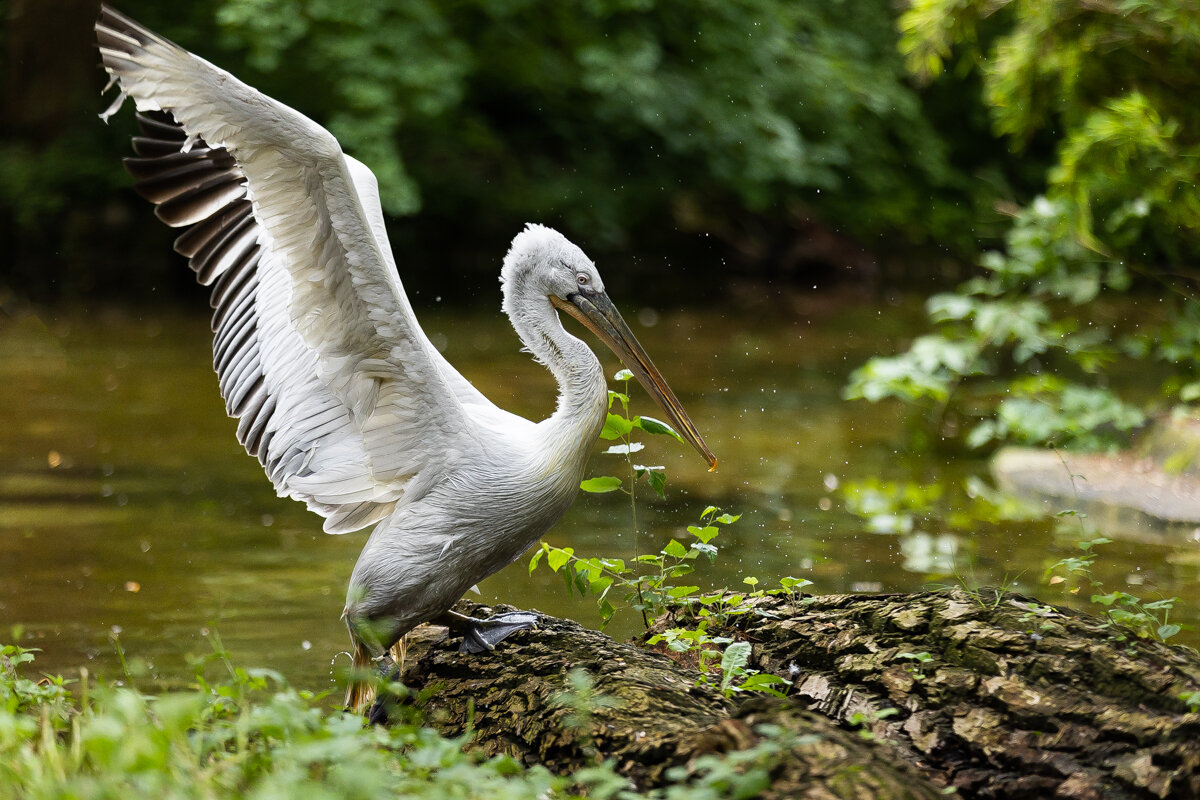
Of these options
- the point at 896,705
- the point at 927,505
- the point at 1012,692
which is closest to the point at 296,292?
the point at 896,705

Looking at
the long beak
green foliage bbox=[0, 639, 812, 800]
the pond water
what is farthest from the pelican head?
green foliage bbox=[0, 639, 812, 800]

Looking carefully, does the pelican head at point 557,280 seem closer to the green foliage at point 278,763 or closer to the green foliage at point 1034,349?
the green foliage at point 278,763

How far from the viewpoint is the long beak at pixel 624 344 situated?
3764 millimetres

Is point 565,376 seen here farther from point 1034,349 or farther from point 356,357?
point 1034,349

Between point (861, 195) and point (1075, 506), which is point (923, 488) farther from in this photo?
point (861, 195)

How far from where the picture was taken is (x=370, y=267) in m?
3.15

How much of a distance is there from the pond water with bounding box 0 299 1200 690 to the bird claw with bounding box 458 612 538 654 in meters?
0.87

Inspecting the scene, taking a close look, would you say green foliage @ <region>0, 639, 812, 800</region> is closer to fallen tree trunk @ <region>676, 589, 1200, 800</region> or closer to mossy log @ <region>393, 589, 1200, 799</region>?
mossy log @ <region>393, 589, 1200, 799</region>

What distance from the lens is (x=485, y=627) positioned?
3.48 m

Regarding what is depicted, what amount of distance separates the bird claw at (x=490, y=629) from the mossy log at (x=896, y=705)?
0.06 m

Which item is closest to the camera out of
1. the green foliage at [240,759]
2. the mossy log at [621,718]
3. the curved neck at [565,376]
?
the green foliage at [240,759]

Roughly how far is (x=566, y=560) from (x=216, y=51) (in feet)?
40.4

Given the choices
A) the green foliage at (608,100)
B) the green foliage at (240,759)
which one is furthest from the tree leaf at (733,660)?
the green foliage at (608,100)

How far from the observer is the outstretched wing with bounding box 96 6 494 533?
121 inches
